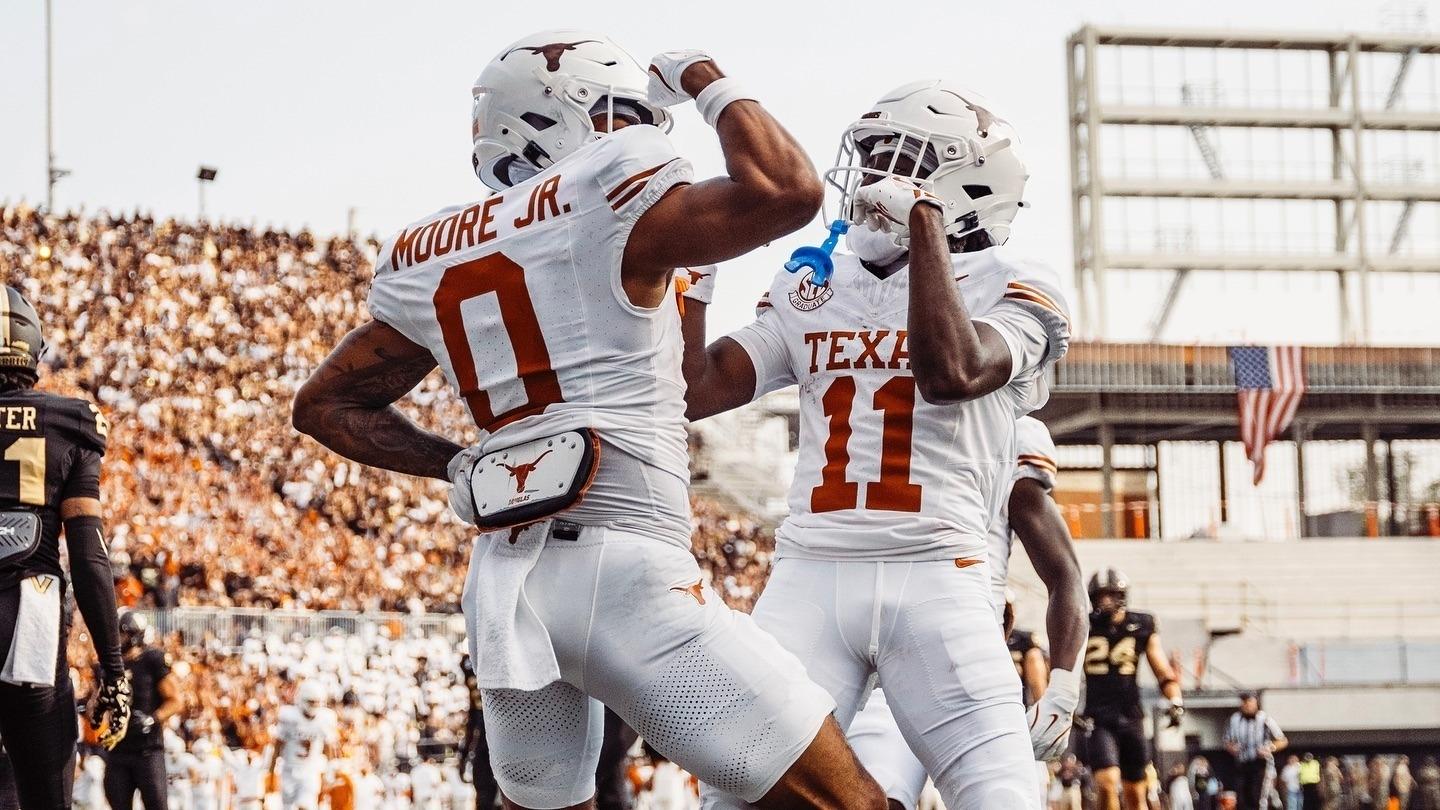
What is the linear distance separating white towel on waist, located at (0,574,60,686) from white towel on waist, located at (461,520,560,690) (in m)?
2.33

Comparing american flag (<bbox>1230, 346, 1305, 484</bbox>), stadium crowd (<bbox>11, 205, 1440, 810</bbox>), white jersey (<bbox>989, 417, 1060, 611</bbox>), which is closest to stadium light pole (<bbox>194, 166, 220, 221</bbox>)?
stadium crowd (<bbox>11, 205, 1440, 810</bbox>)

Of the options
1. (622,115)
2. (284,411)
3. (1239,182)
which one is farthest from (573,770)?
(1239,182)

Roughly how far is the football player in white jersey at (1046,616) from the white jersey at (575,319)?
1.22 m

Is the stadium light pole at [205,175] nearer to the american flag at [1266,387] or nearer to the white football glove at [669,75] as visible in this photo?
the american flag at [1266,387]

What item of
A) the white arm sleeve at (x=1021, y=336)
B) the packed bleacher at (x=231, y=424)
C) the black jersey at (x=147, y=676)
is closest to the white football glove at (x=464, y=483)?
the white arm sleeve at (x=1021, y=336)

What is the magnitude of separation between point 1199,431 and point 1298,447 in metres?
2.77

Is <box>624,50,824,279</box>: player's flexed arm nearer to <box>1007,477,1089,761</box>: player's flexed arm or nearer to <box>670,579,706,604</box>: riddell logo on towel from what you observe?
<box>670,579,706,604</box>: riddell logo on towel

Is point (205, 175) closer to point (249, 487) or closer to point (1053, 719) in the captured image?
point (249, 487)

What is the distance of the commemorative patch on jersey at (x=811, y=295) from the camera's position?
4.55 m

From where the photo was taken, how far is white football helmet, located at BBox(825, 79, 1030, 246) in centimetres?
438

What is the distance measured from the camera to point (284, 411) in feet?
82.8

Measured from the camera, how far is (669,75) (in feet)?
11.6

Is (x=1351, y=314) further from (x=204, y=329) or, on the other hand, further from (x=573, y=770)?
(x=573, y=770)

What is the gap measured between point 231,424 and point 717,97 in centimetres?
2200
